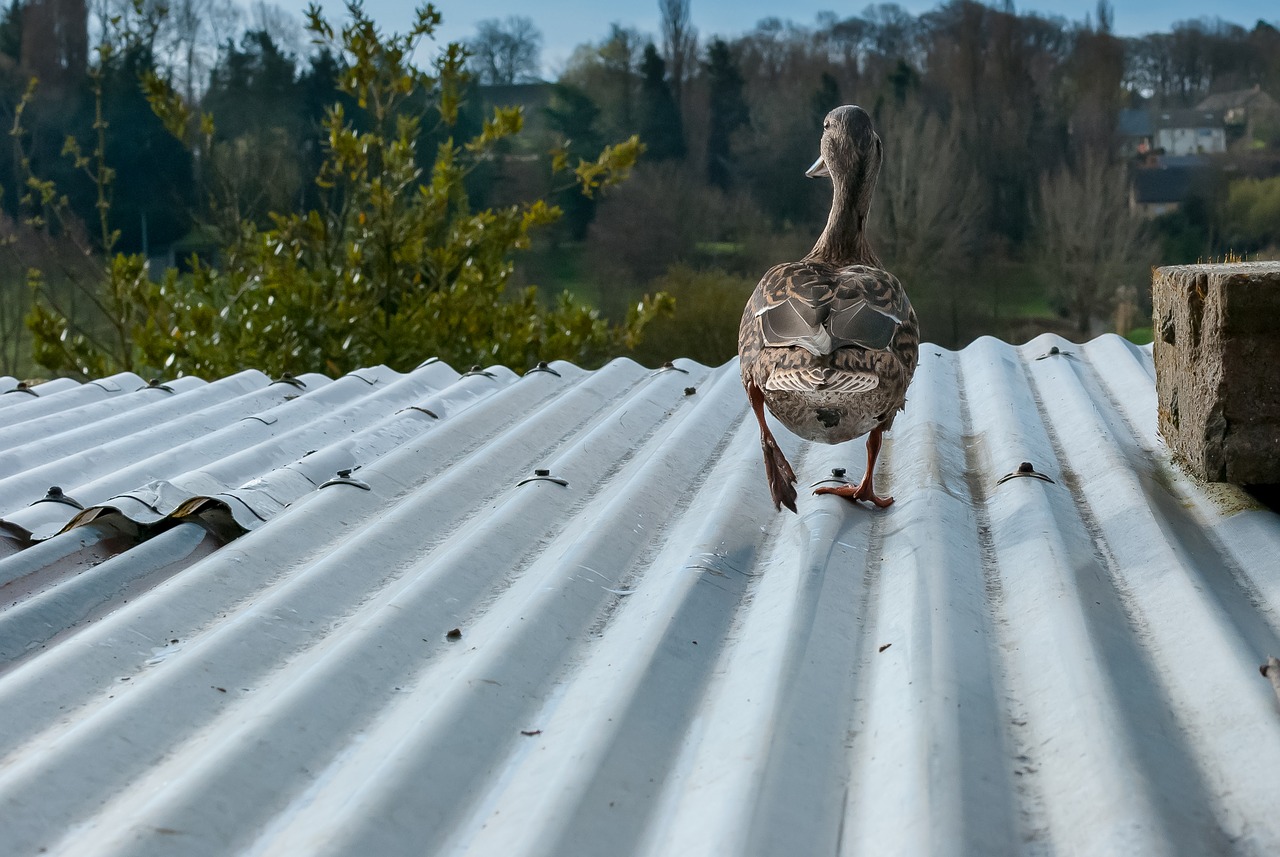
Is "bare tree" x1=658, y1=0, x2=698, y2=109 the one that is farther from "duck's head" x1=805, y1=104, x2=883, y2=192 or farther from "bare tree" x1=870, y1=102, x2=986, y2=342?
"duck's head" x1=805, y1=104, x2=883, y2=192

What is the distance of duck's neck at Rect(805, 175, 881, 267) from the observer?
11.3ft

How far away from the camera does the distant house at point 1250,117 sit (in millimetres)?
17484

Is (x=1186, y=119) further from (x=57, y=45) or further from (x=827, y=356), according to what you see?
(x=827, y=356)

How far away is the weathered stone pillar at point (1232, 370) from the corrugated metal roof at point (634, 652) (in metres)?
0.13

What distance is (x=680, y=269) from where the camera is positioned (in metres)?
18.2

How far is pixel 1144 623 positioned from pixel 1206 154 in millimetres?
18811

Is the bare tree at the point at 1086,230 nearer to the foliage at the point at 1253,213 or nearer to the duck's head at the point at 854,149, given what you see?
the foliage at the point at 1253,213

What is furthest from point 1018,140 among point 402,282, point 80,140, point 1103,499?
point 1103,499

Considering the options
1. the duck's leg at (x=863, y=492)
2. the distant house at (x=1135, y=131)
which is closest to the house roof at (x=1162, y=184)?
the distant house at (x=1135, y=131)

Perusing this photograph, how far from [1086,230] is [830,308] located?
59.9 ft

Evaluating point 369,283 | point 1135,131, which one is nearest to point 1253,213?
point 1135,131

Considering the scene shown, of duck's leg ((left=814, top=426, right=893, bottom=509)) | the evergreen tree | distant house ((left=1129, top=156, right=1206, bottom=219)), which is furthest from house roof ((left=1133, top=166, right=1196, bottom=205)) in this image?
duck's leg ((left=814, top=426, right=893, bottom=509))

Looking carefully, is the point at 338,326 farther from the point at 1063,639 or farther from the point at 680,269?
the point at 680,269

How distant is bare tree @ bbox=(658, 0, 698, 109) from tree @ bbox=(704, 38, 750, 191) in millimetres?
476
